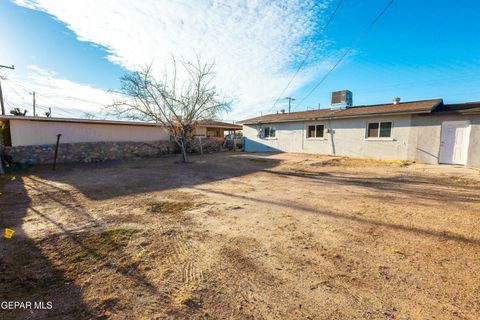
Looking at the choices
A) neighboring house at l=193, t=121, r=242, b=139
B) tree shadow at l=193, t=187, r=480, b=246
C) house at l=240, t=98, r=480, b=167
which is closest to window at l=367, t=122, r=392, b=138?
house at l=240, t=98, r=480, b=167

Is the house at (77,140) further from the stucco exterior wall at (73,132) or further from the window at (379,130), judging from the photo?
the window at (379,130)

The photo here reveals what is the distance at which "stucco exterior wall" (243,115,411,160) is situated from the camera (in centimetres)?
1086

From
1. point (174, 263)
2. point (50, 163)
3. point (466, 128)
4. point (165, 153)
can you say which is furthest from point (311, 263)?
point (165, 153)

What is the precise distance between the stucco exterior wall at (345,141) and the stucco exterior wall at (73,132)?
9478mm

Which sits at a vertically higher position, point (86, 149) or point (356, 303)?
point (86, 149)

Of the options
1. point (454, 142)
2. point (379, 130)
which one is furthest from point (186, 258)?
point (379, 130)

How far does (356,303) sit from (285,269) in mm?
736

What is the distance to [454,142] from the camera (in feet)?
30.8

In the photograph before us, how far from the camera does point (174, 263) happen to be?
8.27 feet

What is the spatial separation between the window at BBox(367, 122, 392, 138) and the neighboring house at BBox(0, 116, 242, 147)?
11.9m

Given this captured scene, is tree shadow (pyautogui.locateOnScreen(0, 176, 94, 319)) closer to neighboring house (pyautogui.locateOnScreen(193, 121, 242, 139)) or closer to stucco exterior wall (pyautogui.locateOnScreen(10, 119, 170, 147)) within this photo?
stucco exterior wall (pyautogui.locateOnScreen(10, 119, 170, 147))

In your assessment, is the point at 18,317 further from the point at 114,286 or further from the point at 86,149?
the point at 86,149

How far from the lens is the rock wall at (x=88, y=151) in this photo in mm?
10171

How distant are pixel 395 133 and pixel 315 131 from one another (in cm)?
466
